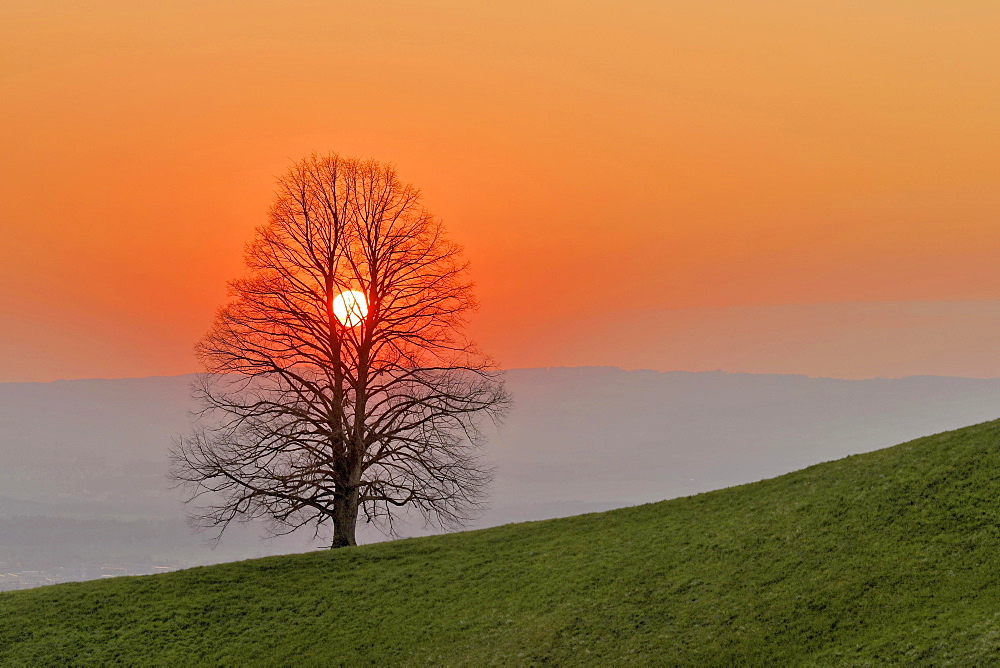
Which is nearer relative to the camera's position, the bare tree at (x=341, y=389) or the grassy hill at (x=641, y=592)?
the grassy hill at (x=641, y=592)

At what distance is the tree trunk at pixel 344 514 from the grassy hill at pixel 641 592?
283cm

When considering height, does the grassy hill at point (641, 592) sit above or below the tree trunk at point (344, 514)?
below

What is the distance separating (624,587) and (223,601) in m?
13.7

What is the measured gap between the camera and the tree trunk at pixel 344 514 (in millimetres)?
38531

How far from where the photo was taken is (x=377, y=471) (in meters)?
39.0

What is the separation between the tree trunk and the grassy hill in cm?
283

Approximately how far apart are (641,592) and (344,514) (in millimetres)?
15857

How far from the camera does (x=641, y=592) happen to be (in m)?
26.8

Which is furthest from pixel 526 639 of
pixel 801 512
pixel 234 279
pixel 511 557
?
pixel 234 279

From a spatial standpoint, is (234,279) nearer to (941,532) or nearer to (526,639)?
(526,639)

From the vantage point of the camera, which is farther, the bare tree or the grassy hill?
the bare tree

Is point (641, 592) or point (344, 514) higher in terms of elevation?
point (344, 514)

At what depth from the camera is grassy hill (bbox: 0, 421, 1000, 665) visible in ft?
72.3

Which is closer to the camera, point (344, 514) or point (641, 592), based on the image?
point (641, 592)
